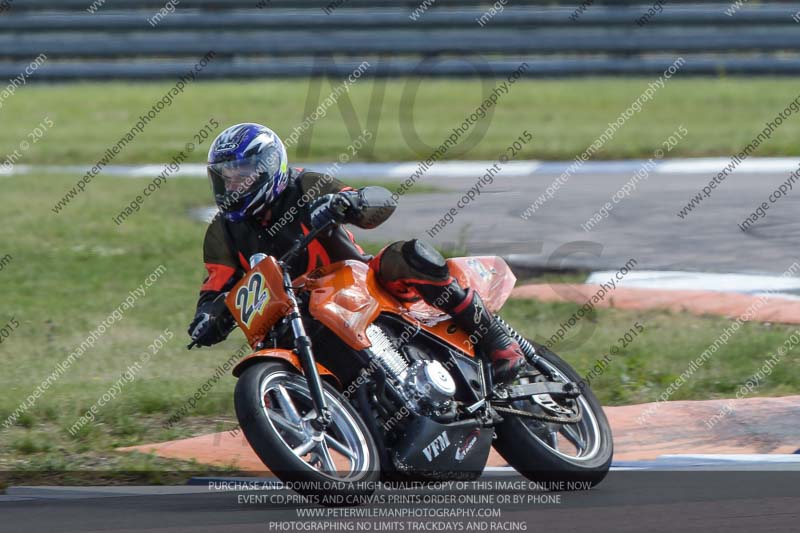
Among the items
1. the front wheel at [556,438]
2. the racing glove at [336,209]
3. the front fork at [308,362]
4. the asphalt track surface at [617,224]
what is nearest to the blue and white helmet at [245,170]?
the racing glove at [336,209]

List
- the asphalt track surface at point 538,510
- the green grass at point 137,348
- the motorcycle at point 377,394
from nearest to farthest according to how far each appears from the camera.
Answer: the asphalt track surface at point 538,510, the motorcycle at point 377,394, the green grass at point 137,348

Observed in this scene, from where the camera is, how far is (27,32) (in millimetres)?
19891

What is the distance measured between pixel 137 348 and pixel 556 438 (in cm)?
385

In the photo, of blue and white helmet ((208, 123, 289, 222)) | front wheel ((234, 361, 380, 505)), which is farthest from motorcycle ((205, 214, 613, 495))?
blue and white helmet ((208, 123, 289, 222))

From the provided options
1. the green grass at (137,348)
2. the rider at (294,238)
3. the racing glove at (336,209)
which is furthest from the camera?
the green grass at (137,348)

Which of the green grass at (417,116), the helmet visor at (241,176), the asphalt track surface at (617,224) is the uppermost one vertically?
the helmet visor at (241,176)

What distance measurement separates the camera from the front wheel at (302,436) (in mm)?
5180

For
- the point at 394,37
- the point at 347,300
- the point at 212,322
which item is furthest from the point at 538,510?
the point at 394,37

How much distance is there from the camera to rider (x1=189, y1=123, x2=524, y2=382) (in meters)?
5.91

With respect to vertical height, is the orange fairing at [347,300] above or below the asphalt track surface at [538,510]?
above

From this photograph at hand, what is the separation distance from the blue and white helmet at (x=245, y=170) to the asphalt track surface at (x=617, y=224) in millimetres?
4438

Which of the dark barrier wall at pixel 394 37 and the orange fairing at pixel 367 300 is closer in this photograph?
the orange fairing at pixel 367 300

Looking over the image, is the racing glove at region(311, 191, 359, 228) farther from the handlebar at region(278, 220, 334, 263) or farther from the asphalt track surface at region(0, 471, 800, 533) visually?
the asphalt track surface at region(0, 471, 800, 533)

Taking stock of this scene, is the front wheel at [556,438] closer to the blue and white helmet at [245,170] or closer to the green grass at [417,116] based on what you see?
the blue and white helmet at [245,170]
